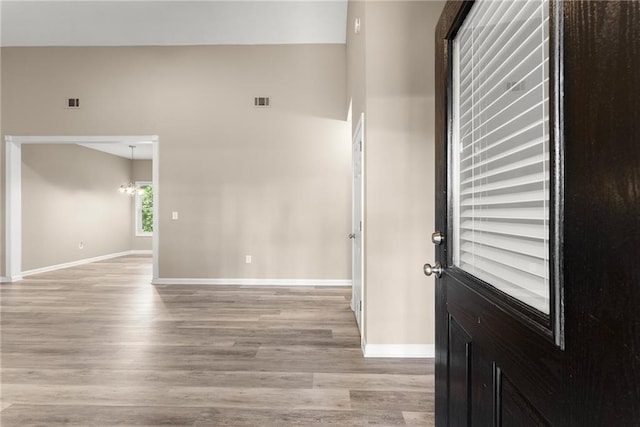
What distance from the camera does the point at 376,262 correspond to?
8.87ft

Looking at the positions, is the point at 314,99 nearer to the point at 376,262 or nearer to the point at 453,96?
the point at 376,262

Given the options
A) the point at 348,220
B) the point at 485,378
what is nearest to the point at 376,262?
the point at 485,378

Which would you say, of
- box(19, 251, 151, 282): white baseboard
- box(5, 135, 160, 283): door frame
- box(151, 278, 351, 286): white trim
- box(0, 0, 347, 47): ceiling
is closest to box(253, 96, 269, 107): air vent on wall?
box(0, 0, 347, 47): ceiling

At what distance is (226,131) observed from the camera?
5.43 metres

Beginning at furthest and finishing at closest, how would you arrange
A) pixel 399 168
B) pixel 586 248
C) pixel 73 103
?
pixel 73 103 → pixel 399 168 → pixel 586 248

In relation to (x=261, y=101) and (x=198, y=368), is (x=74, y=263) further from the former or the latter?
(x=198, y=368)

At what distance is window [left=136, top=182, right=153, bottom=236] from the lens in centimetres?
1003

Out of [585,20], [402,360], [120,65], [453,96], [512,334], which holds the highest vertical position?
[120,65]

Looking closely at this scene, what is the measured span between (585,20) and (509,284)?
572 millimetres

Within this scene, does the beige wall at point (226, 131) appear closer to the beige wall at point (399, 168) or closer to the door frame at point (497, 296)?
the beige wall at point (399, 168)

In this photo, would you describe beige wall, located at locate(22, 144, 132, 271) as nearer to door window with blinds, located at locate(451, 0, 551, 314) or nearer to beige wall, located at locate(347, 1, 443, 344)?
beige wall, located at locate(347, 1, 443, 344)

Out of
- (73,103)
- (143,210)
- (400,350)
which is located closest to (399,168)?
(400,350)

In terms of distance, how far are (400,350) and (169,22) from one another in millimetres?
5208

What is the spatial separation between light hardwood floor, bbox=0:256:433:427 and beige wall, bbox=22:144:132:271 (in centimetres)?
279
